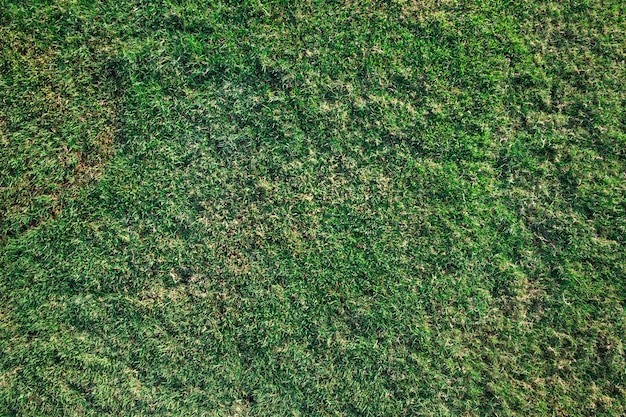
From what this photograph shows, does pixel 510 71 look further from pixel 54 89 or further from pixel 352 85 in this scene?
pixel 54 89

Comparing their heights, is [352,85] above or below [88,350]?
above

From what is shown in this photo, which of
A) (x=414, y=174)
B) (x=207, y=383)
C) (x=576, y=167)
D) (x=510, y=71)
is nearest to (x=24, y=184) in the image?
(x=207, y=383)

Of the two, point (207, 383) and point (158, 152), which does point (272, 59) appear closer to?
point (158, 152)

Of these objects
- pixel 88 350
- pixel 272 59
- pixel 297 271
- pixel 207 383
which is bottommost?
pixel 207 383

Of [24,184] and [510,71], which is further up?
[510,71]

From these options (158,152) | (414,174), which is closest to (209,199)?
(158,152)

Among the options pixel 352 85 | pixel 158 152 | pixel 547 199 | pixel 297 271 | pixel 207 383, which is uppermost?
pixel 352 85
